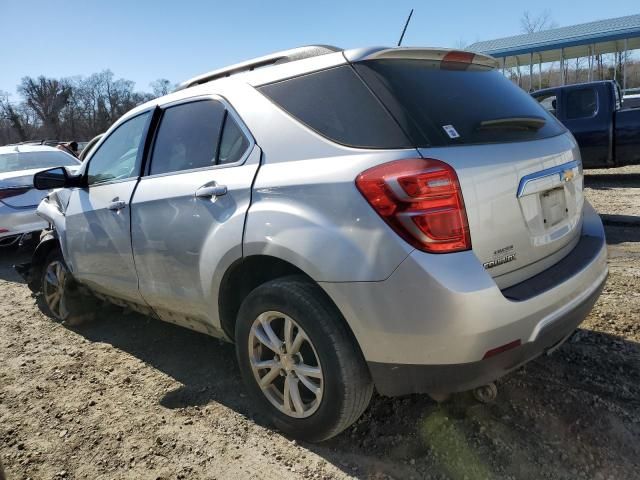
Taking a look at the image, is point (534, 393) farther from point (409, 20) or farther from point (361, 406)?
point (409, 20)

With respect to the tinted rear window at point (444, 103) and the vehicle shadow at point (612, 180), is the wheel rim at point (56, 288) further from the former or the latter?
the vehicle shadow at point (612, 180)

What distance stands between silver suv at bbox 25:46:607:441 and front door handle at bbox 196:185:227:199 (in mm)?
11

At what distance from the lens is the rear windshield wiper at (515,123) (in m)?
2.23

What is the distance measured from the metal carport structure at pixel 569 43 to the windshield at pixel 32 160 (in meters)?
19.8

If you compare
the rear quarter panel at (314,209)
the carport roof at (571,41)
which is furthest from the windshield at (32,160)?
the carport roof at (571,41)

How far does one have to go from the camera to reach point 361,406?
224 cm

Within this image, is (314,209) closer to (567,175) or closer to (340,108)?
(340,108)

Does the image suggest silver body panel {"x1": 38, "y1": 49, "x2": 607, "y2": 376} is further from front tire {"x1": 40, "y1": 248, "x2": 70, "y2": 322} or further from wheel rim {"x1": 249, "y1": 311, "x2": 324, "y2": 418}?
front tire {"x1": 40, "y1": 248, "x2": 70, "y2": 322}

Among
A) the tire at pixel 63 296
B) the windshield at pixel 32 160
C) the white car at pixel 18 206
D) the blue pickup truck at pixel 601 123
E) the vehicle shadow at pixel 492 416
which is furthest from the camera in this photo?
the blue pickup truck at pixel 601 123

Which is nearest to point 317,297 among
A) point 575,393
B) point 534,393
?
point 534,393

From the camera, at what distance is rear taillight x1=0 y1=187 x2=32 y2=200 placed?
6590 mm

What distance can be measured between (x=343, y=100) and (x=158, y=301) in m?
1.82

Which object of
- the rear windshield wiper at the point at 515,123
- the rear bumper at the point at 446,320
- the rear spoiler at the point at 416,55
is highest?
the rear spoiler at the point at 416,55

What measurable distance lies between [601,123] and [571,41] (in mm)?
16231
